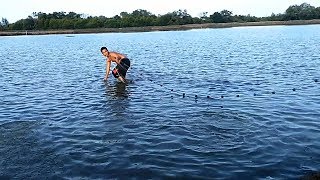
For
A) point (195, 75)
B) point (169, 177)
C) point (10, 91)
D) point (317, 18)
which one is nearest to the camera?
point (169, 177)

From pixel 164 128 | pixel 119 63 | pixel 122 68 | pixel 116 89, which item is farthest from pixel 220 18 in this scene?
pixel 164 128

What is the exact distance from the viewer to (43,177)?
29.5ft

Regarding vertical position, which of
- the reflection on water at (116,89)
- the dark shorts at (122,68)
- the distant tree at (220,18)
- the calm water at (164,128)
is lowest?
the calm water at (164,128)

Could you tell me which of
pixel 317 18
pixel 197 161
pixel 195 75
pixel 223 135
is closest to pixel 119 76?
pixel 195 75

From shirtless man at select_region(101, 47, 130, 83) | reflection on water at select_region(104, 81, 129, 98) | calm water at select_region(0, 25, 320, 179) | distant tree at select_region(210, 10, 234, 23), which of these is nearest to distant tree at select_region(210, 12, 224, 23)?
distant tree at select_region(210, 10, 234, 23)

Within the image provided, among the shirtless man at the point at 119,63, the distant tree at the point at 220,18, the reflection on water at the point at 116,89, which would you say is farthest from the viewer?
the distant tree at the point at 220,18

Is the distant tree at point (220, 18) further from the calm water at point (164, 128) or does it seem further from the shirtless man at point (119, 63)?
the shirtless man at point (119, 63)

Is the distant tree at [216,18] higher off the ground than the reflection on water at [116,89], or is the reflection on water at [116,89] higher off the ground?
the distant tree at [216,18]

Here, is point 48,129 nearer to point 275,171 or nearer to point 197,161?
point 197,161

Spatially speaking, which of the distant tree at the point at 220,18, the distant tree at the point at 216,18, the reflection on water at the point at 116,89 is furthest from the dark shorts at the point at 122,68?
the distant tree at the point at 220,18

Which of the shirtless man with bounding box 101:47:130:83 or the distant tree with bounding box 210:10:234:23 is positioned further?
the distant tree with bounding box 210:10:234:23

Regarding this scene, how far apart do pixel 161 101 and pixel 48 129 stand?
→ 570 cm

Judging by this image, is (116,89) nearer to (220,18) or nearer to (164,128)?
(164,128)

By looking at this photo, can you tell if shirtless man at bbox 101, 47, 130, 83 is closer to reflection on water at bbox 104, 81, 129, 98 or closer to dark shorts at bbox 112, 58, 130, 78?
dark shorts at bbox 112, 58, 130, 78
